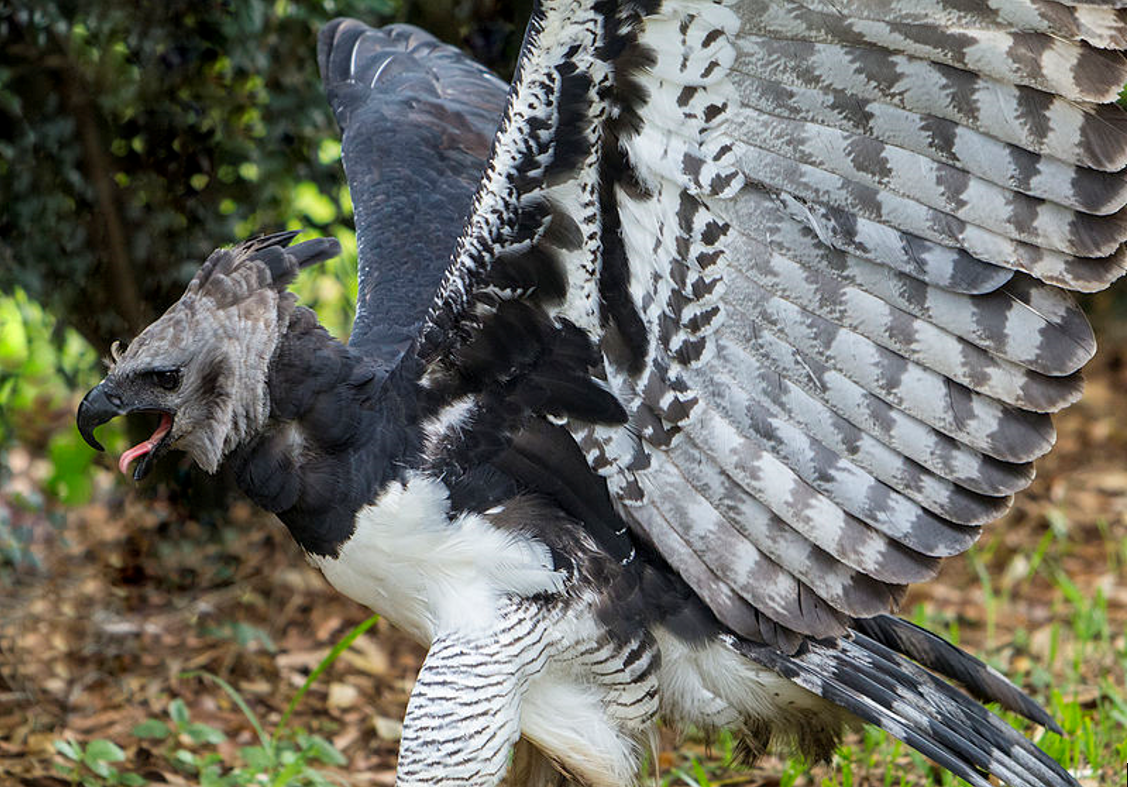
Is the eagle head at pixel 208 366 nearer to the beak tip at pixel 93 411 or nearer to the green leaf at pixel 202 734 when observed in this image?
the beak tip at pixel 93 411

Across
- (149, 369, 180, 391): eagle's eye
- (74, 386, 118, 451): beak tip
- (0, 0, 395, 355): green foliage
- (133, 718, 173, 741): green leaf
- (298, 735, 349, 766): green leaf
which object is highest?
(149, 369, 180, 391): eagle's eye

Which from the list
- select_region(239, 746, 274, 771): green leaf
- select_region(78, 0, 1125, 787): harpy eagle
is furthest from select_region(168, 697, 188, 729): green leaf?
select_region(78, 0, 1125, 787): harpy eagle

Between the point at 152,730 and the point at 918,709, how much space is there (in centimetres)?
242

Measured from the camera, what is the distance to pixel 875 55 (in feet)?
10.6

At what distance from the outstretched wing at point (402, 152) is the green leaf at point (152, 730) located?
1.47m

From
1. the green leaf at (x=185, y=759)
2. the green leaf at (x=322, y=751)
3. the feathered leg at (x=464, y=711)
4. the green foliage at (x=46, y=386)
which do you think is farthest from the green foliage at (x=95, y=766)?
the feathered leg at (x=464, y=711)

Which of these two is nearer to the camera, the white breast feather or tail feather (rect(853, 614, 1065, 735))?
the white breast feather

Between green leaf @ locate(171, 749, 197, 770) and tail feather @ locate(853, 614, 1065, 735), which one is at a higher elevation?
tail feather @ locate(853, 614, 1065, 735)

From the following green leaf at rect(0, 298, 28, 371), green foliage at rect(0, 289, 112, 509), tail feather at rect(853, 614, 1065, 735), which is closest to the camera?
tail feather at rect(853, 614, 1065, 735)

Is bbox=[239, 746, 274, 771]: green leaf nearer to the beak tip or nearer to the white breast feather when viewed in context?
the white breast feather

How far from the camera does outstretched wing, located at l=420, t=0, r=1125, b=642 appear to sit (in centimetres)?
320

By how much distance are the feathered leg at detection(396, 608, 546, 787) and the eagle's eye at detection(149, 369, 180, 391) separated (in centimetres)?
93

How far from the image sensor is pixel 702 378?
3.62 m

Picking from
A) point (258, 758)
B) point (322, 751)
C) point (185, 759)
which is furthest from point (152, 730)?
point (322, 751)
